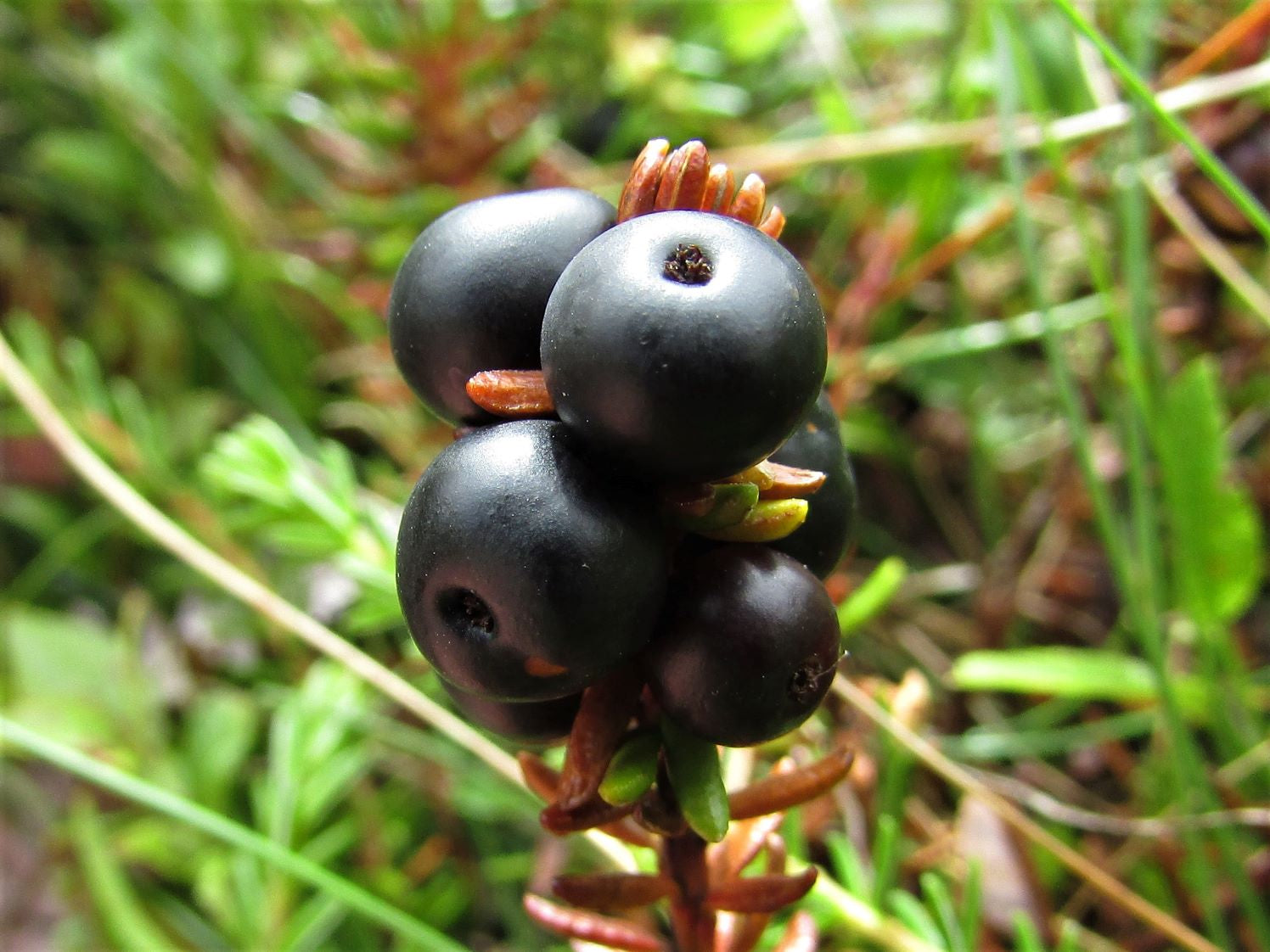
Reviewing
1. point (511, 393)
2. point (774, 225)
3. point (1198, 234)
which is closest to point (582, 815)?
point (511, 393)

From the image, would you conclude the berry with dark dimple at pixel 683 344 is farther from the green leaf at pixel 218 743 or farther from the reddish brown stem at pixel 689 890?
the green leaf at pixel 218 743

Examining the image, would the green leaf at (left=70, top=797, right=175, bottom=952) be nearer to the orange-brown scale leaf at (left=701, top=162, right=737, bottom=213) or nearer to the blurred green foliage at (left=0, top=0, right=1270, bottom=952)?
the blurred green foliage at (left=0, top=0, right=1270, bottom=952)

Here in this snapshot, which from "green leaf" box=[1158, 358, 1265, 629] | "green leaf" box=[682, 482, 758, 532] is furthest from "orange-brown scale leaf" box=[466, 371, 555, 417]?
"green leaf" box=[1158, 358, 1265, 629]

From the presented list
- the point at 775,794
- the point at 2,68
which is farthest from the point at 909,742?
the point at 2,68

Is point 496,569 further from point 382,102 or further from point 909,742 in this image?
point 382,102

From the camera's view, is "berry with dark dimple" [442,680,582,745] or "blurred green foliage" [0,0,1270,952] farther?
"blurred green foliage" [0,0,1270,952]

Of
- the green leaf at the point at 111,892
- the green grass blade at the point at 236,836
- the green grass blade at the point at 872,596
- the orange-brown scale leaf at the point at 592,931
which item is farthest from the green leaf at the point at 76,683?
the green grass blade at the point at 872,596
